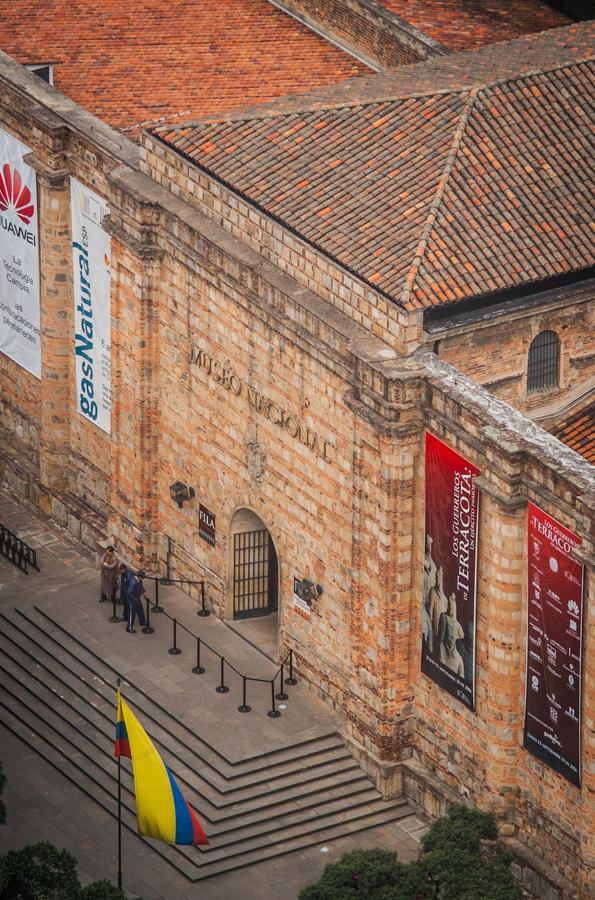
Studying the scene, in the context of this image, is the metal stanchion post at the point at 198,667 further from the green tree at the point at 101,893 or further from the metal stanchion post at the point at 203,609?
the green tree at the point at 101,893

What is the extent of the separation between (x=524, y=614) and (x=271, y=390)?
10.7 metres

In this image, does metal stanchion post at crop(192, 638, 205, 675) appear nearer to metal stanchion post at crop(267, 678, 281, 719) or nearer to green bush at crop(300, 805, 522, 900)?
metal stanchion post at crop(267, 678, 281, 719)

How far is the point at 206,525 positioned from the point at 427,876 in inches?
646

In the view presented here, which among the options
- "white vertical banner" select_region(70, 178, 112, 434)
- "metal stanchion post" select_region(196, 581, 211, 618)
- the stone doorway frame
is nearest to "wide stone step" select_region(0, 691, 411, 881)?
the stone doorway frame

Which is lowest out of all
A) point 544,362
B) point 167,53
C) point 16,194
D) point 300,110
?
point 16,194

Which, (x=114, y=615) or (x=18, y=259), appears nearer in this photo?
(x=114, y=615)

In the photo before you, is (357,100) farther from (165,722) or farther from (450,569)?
(165,722)

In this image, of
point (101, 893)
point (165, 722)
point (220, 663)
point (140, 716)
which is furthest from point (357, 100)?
point (101, 893)

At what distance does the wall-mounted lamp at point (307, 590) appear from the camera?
7969 cm

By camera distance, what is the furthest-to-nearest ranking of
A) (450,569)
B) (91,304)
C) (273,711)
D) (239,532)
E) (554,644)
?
(91,304), (239,532), (273,711), (450,569), (554,644)

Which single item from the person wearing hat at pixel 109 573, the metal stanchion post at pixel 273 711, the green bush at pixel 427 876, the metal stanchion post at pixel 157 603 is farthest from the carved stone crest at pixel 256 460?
the green bush at pixel 427 876

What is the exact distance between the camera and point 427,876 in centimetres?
7125

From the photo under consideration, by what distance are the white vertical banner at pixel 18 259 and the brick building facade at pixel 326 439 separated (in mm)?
646

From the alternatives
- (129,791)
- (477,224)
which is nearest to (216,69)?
(477,224)
